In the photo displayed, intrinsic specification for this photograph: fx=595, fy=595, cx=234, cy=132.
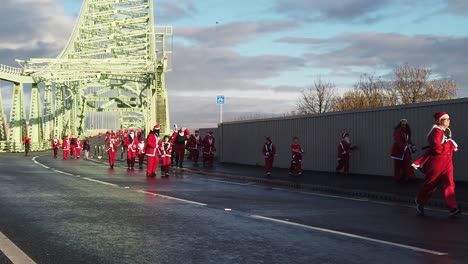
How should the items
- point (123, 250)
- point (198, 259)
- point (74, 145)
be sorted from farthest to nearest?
1. point (74, 145)
2. point (123, 250)
3. point (198, 259)

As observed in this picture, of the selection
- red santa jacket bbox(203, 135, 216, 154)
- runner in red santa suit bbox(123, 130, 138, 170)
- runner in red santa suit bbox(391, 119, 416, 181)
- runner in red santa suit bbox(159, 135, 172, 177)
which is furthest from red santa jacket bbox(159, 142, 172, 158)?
runner in red santa suit bbox(391, 119, 416, 181)

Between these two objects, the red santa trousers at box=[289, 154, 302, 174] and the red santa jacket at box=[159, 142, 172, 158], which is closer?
the red santa trousers at box=[289, 154, 302, 174]

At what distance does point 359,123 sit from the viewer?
21.5m

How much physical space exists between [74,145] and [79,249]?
3674 centimetres

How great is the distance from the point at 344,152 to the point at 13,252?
1578 centimetres

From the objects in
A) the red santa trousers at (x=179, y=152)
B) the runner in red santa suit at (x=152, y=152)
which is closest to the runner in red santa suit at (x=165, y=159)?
the runner in red santa suit at (x=152, y=152)

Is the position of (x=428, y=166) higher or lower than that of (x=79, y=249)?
higher

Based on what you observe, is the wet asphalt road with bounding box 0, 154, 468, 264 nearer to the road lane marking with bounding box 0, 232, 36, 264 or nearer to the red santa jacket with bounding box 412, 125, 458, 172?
the road lane marking with bounding box 0, 232, 36, 264

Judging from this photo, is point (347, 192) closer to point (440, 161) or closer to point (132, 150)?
Answer: point (440, 161)

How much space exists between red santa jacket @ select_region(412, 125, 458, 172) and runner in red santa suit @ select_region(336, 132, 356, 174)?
10.6 meters

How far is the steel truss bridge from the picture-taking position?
211 ft

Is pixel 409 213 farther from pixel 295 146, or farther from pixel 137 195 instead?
pixel 295 146

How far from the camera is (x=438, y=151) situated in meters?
10.3

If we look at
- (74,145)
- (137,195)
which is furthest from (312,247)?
(74,145)
